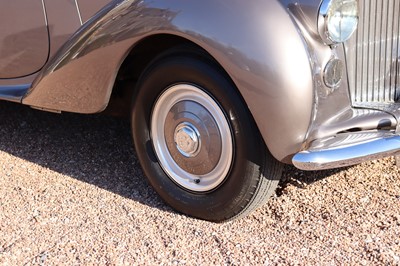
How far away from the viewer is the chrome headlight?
2638 mm

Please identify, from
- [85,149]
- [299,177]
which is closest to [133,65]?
[85,149]

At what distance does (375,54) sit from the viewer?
9.84ft

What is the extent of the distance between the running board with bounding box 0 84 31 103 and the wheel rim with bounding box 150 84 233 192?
34.8 inches

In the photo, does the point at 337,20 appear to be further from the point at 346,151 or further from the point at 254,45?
the point at 346,151

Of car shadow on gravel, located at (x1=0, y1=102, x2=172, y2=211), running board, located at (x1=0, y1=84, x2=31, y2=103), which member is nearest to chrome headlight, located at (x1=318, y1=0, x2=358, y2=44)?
car shadow on gravel, located at (x1=0, y1=102, x2=172, y2=211)

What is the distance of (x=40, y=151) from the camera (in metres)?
4.15

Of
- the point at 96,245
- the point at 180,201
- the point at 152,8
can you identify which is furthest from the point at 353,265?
the point at 152,8

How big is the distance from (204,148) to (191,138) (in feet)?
0.28

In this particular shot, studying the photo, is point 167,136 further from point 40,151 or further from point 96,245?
point 40,151

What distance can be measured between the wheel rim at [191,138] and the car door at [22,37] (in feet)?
2.74

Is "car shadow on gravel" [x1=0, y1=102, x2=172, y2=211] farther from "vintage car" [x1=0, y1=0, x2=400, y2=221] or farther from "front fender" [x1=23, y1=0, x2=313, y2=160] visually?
"front fender" [x1=23, y1=0, x2=313, y2=160]

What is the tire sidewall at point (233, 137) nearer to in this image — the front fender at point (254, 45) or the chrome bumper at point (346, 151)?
the front fender at point (254, 45)

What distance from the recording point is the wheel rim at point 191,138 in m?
3.00

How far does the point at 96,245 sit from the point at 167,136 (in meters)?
0.64
